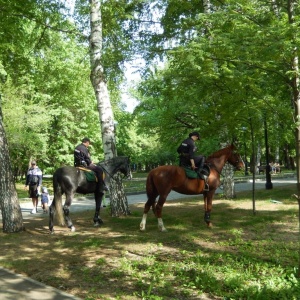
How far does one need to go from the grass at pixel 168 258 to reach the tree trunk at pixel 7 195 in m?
0.44

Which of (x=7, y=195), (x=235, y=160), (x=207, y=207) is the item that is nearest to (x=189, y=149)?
(x=207, y=207)

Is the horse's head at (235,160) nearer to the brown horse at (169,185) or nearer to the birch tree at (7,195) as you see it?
the brown horse at (169,185)

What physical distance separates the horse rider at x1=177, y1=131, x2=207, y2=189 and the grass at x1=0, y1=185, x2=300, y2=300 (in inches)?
66.8

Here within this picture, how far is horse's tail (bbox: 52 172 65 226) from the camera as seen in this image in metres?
10.8

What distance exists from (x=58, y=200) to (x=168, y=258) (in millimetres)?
4581

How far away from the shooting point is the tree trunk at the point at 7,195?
10.6 meters

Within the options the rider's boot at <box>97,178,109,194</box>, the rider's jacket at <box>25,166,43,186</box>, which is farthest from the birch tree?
the rider's jacket at <box>25,166,43,186</box>

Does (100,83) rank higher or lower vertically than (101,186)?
higher

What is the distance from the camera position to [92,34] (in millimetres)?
12719

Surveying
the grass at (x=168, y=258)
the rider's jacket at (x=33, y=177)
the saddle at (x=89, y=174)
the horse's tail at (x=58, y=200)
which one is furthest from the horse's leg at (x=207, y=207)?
the rider's jacket at (x=33, y=177)

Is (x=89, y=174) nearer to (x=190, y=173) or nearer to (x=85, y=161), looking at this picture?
(x=85, y=161)

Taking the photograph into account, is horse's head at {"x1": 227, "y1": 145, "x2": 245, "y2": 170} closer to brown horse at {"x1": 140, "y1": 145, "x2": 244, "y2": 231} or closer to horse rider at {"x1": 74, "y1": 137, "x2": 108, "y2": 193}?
brown horse at {"x1": 140, "y1": 145, "x2": 244, "y2": 231}

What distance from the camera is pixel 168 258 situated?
7.54 meters

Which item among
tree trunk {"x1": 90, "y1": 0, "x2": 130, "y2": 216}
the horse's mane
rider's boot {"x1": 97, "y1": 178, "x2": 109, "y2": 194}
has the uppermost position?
tree trunk {"x1": 90, "y1": 0, "x2": 130, "y2": 216}
